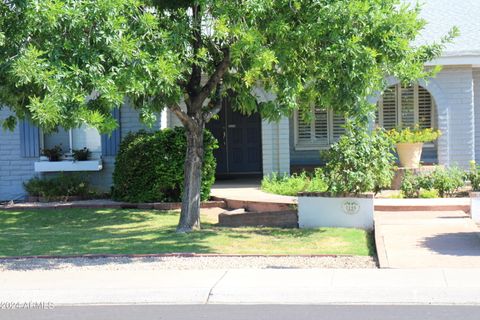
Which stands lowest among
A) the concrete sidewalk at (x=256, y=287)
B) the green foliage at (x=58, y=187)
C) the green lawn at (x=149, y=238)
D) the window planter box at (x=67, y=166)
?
the concrete sidewalk at (x=256, y=287)

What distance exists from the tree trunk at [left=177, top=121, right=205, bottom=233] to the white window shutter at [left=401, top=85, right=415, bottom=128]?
25.3ft

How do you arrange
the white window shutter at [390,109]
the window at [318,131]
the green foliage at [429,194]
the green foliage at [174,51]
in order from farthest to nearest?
the window at [318,131]
the white window shutter at [390,109]
the green foliage at [429,194]
the green foliage at [174,51]

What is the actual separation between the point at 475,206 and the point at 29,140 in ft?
35.3

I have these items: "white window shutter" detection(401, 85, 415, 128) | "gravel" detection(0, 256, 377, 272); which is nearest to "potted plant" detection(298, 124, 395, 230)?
"gravel" detection(0, 256, 377, 272)

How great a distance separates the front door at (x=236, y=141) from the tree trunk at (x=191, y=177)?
724 cm

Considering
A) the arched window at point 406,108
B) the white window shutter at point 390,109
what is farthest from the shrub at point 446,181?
the white window shutter at point 390,109

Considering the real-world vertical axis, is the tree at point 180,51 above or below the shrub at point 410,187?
above

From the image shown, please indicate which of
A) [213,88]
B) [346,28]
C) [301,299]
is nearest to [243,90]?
[213,88]

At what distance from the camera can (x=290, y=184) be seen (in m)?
15.2

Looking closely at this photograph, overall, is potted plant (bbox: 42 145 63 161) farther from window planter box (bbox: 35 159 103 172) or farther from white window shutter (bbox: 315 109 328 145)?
white window shutter (bbox: 315 109 328 145)

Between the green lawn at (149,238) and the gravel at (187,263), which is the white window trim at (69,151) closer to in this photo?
the green lawn at (149,238)

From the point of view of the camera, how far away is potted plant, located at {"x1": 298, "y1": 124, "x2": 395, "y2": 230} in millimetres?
11867

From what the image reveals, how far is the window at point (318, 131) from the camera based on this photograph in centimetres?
1822
